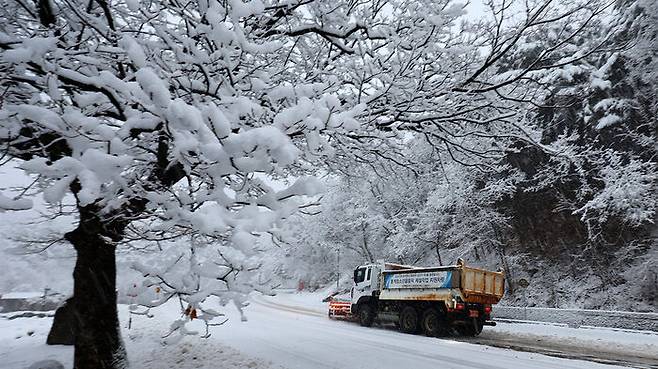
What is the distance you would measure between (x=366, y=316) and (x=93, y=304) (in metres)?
13.1

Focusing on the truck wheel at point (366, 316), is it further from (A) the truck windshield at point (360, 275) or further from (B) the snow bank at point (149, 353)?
(B) the snow bank at point (149, 353)

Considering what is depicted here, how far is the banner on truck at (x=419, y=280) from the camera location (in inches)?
550

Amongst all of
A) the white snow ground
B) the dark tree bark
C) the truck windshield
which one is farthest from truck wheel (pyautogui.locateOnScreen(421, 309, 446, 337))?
the dark tree bark

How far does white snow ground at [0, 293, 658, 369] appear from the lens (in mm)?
7883

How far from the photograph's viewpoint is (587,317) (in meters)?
15.0

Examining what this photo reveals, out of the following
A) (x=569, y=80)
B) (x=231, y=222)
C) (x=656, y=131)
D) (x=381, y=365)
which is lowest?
(x=381, y=365)

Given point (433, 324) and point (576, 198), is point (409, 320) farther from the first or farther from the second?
point (576, 198)

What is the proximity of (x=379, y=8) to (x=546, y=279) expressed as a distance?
814 inches

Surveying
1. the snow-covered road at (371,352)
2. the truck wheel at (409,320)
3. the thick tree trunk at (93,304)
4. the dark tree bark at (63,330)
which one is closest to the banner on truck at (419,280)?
the truck wheel at (409,320)

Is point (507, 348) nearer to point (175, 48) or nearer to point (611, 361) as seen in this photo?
point (611, 361)

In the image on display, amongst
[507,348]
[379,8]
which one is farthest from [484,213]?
[379,8]

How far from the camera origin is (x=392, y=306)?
1588 cm

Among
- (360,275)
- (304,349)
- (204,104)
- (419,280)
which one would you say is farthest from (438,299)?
(204,104)

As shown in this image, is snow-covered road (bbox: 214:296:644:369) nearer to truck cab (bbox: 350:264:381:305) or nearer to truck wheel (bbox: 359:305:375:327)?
truck wheel (bbox: 359:305:375:327)
